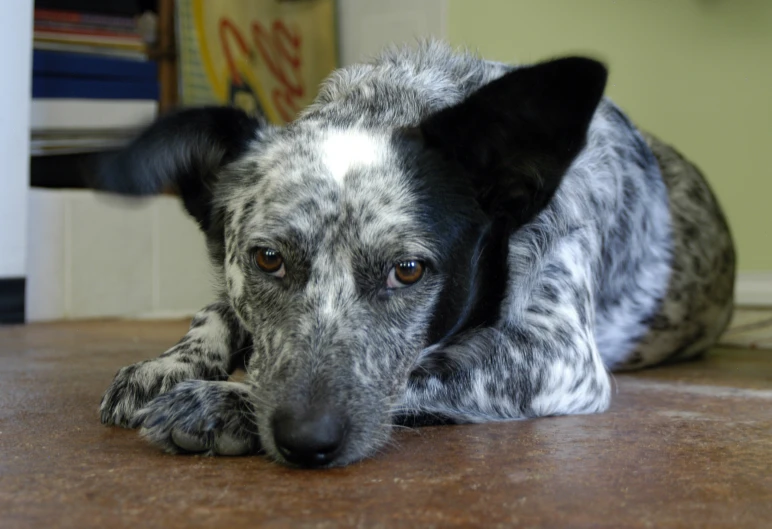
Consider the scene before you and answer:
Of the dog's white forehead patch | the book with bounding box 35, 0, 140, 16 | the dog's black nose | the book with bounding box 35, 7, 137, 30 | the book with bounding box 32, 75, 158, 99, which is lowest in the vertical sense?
the dog's black nose

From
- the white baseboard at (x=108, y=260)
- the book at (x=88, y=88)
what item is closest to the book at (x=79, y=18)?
the book at (x=88, y=88)

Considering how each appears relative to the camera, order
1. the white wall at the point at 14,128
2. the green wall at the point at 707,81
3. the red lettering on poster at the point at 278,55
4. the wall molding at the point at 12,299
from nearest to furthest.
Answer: the green wall at the point at 707,81, the white wall at the point at 14,128, the wall molding at the point at 12,299, the red lettering on poster at the point at 278,55

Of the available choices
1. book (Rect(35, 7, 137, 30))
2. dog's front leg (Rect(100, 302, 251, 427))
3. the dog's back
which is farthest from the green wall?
book (Rect(35, 7, 137, 30))

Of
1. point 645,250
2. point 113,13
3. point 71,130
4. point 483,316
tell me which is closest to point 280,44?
point 113,13

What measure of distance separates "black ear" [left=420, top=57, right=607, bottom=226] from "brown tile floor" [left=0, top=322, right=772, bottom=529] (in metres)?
0.44

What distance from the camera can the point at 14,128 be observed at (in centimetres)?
385

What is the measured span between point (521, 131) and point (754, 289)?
227 cm

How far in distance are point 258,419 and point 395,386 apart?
0.27m

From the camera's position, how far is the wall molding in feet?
12.9

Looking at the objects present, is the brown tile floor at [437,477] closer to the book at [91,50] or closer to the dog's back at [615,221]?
the dog's back at [615,221]

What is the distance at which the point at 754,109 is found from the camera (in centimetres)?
336

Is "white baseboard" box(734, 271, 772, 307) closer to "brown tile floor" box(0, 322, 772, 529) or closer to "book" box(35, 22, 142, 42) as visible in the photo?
"brown tile floor" box(0, 322, 772, 529)

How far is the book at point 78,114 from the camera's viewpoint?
4215 mm

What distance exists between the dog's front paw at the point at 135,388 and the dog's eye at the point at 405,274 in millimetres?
473
